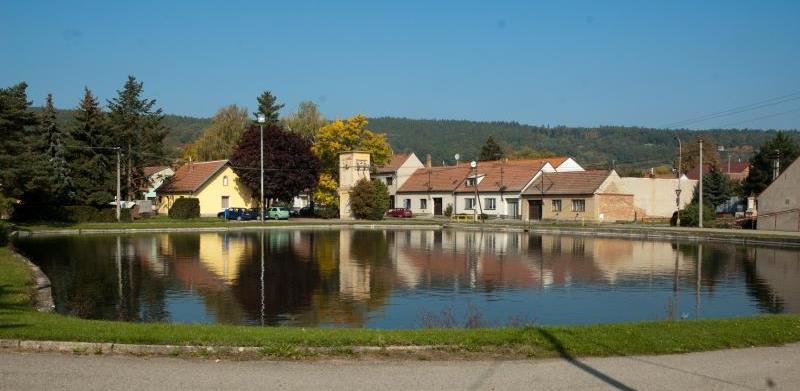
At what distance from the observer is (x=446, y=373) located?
9609 mm

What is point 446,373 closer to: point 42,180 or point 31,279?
point 31,279

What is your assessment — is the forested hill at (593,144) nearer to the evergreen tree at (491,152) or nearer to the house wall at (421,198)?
→ the evergreen tree at (491,152)

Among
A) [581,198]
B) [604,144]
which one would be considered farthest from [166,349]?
[604,144]

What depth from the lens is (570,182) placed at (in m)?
71.1

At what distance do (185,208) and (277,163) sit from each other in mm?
10017

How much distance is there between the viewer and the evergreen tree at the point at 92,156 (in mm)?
58500

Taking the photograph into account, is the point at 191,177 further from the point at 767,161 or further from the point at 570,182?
the point at 767,161

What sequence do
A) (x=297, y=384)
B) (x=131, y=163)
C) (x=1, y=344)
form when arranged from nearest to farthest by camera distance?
(x=297, y=384), (x=1, y=344), (x=131, y=163)

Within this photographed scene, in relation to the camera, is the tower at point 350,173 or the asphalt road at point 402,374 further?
the tower at point 350,173

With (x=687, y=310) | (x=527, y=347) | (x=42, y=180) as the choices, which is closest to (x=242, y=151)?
(x=42, y=180)

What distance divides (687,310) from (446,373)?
10.9 metres

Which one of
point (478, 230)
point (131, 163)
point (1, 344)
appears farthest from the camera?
point (131, 163)

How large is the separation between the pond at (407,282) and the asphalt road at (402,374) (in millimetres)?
5346

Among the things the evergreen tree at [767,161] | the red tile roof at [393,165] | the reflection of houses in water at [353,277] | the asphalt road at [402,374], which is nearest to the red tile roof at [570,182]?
the red tile roof at [393,165]
